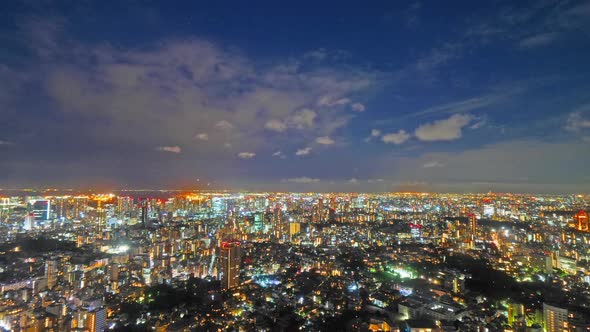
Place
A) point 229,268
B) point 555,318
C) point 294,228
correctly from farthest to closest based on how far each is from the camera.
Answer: point 294,228 < point 229,268 < point 555,318

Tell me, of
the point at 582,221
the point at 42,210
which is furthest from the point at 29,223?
the point at 582,221

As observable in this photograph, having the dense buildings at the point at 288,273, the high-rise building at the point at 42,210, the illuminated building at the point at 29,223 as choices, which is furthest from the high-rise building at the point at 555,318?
the high-rise building at the point at 42,210

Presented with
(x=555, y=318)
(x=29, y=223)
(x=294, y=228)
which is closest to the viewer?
(x=555, y=318)

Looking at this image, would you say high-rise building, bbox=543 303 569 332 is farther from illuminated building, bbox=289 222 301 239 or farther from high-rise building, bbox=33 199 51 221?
high-rise building, bbox=33 199 51 221

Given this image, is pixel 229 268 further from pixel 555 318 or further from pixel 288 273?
pixel 555 318

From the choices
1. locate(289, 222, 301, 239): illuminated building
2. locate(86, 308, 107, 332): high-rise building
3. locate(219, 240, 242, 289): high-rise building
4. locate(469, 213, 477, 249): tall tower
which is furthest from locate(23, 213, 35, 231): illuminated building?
locate(469, 213, 477, 249): tall tower

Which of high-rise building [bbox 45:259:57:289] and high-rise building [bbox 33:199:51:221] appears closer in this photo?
high-rise building [bbox 45:259:57:289]
